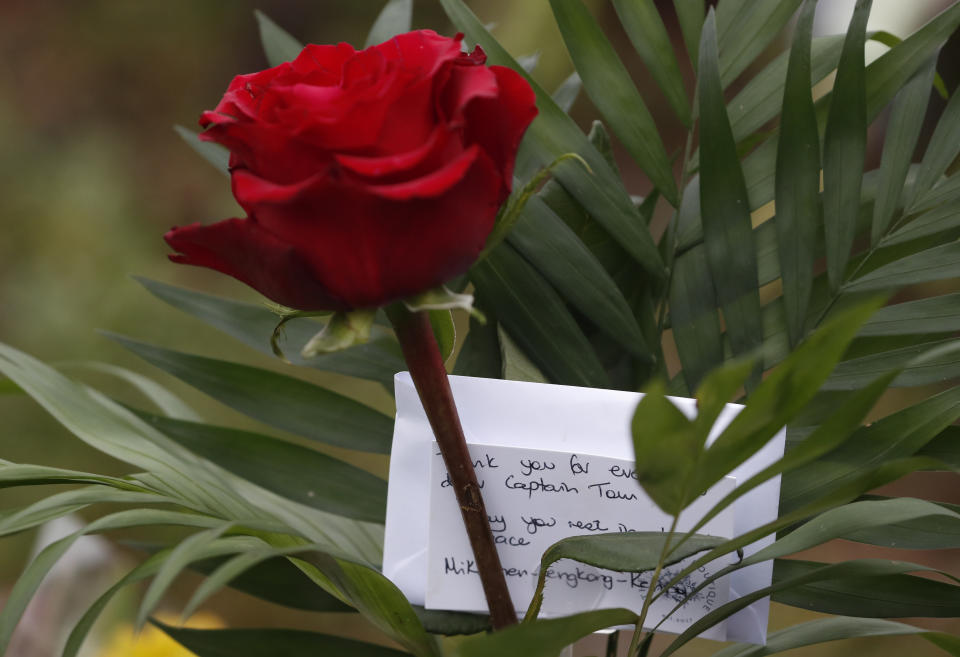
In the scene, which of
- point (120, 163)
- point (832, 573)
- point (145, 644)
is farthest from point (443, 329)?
point (120, 163)

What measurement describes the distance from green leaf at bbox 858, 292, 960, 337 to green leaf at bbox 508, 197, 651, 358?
0.34 ft

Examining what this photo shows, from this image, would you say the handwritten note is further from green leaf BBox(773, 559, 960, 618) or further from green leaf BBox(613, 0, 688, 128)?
green leaf BBox(613, 0, 688, 128)

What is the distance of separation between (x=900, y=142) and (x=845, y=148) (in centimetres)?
3

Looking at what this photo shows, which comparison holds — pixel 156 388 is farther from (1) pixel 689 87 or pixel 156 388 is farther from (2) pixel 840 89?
(1) pixel 689 87

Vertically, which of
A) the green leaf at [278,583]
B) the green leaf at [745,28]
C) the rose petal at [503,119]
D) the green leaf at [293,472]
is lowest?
the green leaf at [278,583]

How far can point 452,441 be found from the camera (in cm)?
27

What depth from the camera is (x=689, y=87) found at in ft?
2.84

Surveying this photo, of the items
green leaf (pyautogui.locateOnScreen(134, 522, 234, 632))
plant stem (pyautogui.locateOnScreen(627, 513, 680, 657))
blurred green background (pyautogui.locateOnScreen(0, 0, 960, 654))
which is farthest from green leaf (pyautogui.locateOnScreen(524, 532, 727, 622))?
blurred green background (pyautogui.locateOnScreen(0, 0, 960, 654))

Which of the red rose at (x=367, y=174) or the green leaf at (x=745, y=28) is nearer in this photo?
the red rose at (x=367, y=174)

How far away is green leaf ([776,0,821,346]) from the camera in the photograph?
12.8 inches

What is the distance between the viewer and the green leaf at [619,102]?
37 centimetres

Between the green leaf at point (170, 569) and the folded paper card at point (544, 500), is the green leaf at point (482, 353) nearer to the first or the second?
the folded paper card at point (544, 500)

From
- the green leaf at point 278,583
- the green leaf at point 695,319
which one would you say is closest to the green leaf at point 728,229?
the green leaf at point 695,319

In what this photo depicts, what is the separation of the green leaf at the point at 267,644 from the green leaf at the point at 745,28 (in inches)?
12.0
